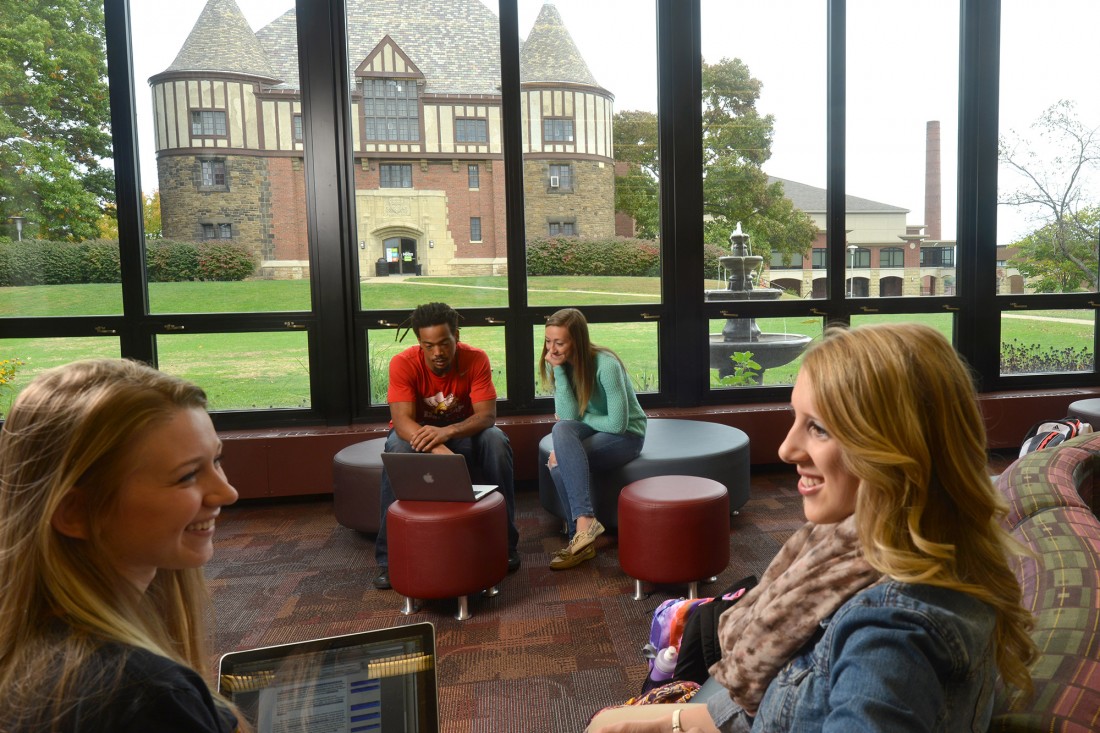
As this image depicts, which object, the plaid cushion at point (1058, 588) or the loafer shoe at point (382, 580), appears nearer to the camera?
the plaid cushion at point (1058, 588)

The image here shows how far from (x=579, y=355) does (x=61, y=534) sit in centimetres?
284

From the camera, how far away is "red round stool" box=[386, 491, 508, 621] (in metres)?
2.87

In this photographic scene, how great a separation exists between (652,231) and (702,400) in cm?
119

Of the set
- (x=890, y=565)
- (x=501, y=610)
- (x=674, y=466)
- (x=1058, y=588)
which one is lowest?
(x=501, y=610)

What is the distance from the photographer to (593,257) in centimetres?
502

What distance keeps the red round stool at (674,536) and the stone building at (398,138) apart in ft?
7.59

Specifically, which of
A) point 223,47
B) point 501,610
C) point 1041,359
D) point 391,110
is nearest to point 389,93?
point 391,110

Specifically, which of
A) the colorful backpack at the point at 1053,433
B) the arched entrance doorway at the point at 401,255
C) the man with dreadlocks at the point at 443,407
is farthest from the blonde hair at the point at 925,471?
the arched entrance doorway at the point at 401,255

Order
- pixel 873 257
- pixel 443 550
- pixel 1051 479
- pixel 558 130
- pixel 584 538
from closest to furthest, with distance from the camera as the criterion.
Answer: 1. pixel 1051 479
2. pixel 443 550
3. pixel 584 538
4. pixel 558 130
5. pixel 873 257

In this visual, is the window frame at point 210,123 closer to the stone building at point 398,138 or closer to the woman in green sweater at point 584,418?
the stone building at point 398,138

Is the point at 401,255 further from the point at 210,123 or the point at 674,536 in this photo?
the point at 674,536

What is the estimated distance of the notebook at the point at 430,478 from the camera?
9.58 ft

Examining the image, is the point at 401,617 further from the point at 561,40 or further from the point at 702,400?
the point at 561,40

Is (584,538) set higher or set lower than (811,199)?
lower
